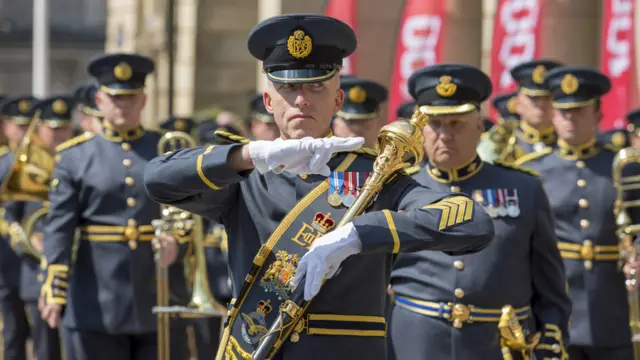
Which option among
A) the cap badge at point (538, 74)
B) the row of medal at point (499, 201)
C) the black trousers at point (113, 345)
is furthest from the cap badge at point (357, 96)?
the row of medal at point (499, 201)

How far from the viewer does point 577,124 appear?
920 centimetres

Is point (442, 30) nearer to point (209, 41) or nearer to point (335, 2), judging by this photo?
point (335, 2)

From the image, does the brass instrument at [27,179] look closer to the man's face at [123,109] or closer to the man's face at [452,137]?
the man's face at [123,109]

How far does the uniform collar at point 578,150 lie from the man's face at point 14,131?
20.4 ft

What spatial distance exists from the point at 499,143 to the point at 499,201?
2.80m

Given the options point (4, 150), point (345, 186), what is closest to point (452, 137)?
point (345, 186)

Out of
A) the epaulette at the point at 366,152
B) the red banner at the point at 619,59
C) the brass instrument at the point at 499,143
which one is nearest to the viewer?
the epaulette at the point at 366,152

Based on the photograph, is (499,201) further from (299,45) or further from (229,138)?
(229,138)

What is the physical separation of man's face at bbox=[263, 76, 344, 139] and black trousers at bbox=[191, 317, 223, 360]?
639cm

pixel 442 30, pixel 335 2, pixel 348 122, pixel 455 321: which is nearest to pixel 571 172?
pixel 348 122

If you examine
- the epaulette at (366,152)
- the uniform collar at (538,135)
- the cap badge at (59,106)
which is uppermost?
the epaulette at (366,152)

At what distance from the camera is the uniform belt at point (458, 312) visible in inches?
285

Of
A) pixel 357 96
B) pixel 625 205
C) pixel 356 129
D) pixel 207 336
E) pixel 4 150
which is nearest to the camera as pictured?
pixel 625 205

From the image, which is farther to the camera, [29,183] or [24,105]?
[24,105]
